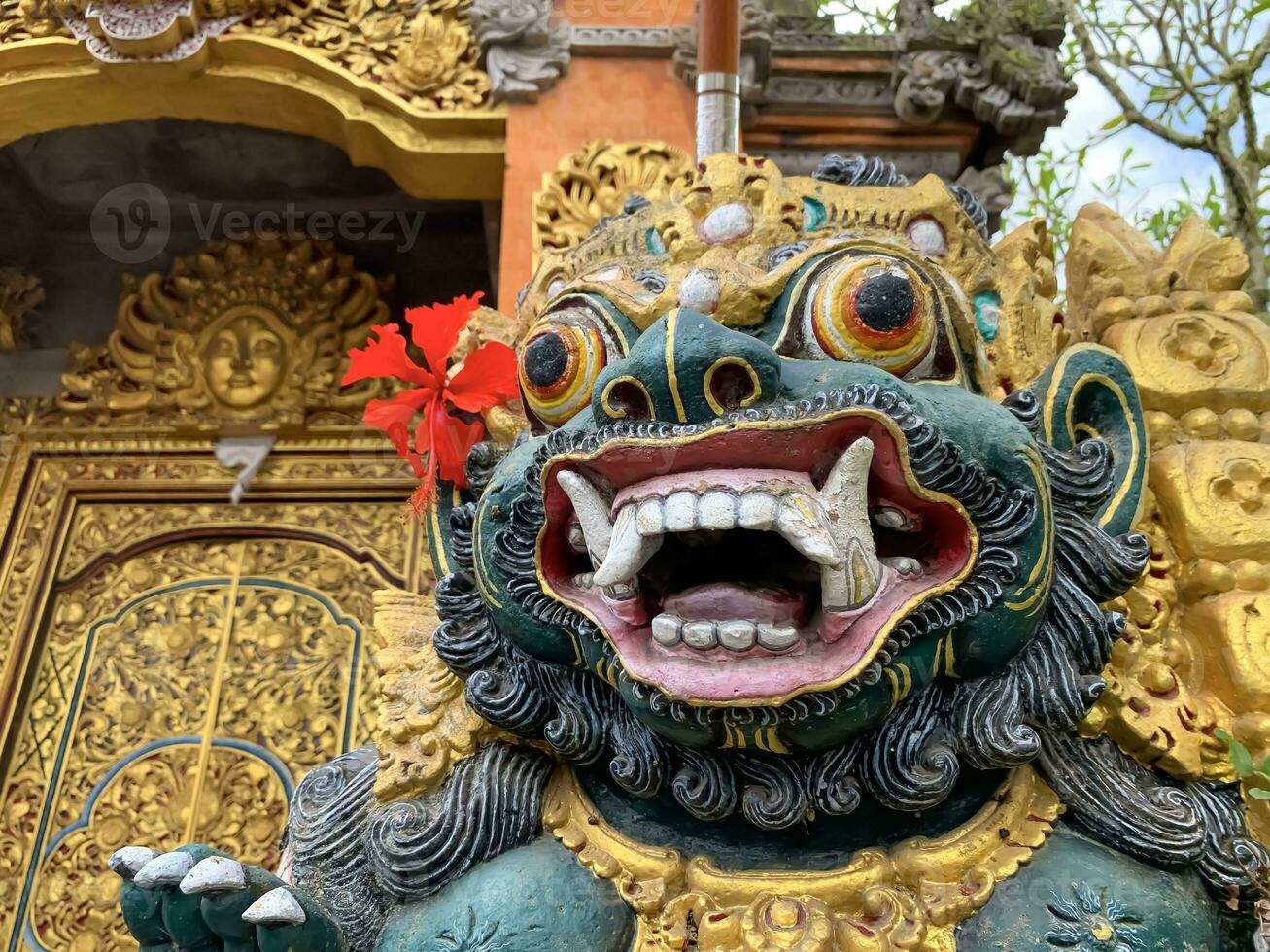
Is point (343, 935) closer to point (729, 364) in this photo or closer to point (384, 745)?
point (384, 745)

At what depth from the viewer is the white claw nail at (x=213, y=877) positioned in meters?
1.24

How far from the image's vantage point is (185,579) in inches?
155

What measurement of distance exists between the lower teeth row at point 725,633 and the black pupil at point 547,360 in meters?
0.42

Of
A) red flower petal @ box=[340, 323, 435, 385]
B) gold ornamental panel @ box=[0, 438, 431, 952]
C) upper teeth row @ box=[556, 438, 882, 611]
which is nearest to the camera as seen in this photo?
upper teeth row @ box=[556, 438, 882, 611]

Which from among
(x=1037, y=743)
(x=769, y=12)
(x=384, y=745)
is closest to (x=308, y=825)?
(x=384, y=745)

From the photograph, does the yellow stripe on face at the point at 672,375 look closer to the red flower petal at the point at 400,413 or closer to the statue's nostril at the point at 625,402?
the statue's nostril at the point at 625,402

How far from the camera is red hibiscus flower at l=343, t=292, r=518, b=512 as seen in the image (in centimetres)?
174

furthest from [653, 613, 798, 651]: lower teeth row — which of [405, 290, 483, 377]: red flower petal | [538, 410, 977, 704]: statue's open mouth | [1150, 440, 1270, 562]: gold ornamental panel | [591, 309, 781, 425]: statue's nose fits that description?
[1150, 440, 1270, 562]: gold ornamental panel

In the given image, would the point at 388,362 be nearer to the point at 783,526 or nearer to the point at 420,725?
the point at 420,725

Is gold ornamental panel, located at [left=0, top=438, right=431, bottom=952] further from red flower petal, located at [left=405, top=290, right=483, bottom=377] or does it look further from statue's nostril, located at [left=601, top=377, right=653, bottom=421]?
statue's nostril, located at [left=601, top=377, right=653, bottom=421]

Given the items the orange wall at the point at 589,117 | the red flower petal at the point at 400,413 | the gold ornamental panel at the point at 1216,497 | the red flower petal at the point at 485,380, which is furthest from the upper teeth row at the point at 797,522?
the orange wall at the point at 589,117

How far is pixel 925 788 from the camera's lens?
1339 mm

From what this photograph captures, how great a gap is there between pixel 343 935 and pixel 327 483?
2.72 meters

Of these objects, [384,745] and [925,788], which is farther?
[384,745]
